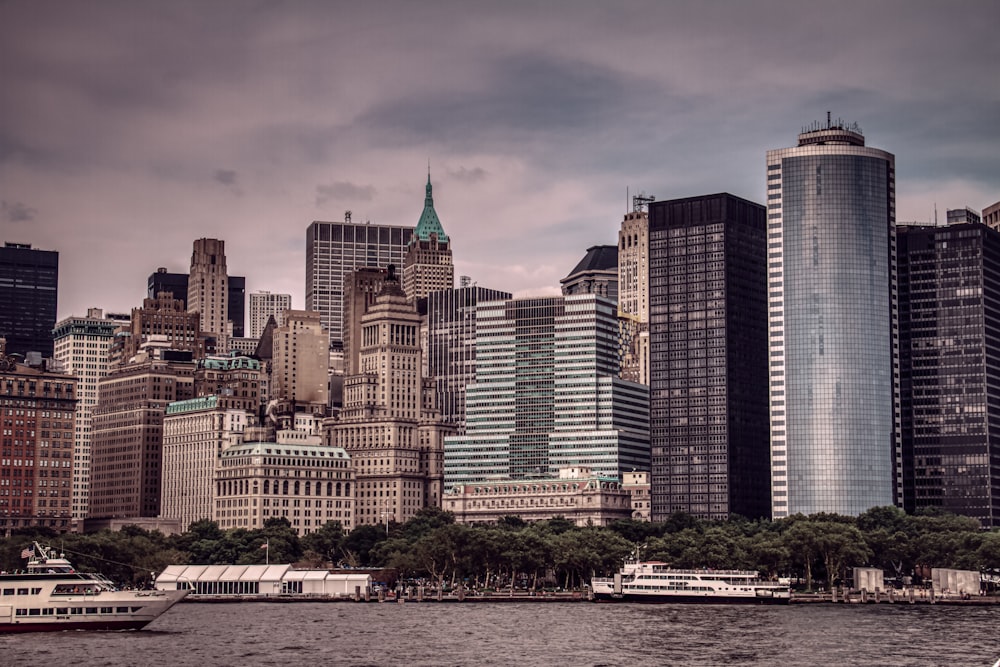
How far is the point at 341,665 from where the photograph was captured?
641 feet

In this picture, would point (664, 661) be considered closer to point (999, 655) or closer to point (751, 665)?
point (751, 665)

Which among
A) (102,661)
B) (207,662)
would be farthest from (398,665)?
(102,661)

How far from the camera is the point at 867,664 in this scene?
634 feet

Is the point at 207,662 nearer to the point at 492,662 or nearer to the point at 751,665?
the point at 492,662

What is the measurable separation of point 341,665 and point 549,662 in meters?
24.6

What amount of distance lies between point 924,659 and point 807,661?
14185mm

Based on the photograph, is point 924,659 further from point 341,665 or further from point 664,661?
point 341,665

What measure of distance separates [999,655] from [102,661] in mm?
107498

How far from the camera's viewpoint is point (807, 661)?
19750 centimetres

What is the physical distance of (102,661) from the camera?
197375mm

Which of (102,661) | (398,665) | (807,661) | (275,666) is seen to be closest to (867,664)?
(807,661)

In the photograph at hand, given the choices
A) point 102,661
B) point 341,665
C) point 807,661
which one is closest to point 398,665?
point 341,665

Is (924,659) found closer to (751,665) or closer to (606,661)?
(751,665)

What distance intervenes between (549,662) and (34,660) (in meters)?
61.9
